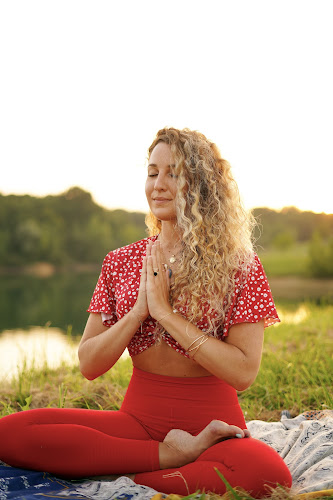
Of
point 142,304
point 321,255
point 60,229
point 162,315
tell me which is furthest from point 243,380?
point 60,229

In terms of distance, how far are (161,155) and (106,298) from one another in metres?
0.75

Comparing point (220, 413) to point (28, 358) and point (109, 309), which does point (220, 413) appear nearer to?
point (109, 309)

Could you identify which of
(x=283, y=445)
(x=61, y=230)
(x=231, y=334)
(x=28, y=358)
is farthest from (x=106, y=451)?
(x=61, y=230)

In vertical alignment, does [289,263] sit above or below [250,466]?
below

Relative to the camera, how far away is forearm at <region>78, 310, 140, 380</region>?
2408 millimetres

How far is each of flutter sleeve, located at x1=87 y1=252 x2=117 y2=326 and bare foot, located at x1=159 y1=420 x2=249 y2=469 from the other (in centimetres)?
65

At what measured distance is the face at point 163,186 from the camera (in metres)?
2.59

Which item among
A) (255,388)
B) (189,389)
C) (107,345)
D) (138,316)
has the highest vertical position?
(138,316)

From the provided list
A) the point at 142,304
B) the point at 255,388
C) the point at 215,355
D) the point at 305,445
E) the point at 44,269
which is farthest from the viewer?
the point at 44,269

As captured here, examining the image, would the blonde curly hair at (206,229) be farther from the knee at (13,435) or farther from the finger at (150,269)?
the knee at (13,435)

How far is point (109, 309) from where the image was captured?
2.64 meters

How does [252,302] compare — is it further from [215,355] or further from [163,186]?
[163,186]

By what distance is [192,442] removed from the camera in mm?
2303

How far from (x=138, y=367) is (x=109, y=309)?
31 centimetres
